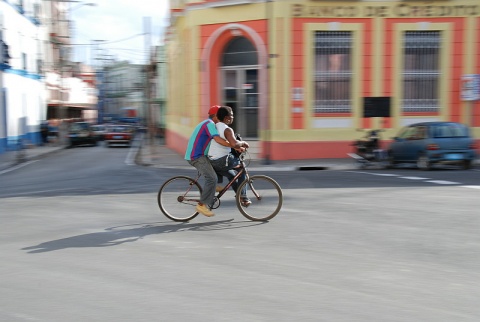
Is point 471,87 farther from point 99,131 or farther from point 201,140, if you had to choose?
point 99,131

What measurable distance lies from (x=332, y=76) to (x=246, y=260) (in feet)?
50.8

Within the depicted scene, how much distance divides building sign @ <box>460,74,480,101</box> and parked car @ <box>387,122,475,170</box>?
3.77 metres

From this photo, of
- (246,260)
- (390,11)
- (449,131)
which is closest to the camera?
(246,260)

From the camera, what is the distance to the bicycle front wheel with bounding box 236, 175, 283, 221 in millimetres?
8430

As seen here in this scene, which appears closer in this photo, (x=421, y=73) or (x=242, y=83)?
(x=421, y=73)

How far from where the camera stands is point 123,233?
25.6ft

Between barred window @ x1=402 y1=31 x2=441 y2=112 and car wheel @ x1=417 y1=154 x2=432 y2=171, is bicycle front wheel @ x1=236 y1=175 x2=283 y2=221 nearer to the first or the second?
car wheel @ x1=417 y1=154 x2=432 y2=171

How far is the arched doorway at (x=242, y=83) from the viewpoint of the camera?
72.6 feet

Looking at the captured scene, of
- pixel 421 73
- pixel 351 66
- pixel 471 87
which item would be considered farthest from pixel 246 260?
pixel 421 73

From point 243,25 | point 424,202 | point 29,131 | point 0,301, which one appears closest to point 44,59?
point 29,131

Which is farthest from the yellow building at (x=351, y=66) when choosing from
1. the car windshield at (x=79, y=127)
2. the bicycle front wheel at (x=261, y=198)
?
the car windshield at (x=79, y=127)

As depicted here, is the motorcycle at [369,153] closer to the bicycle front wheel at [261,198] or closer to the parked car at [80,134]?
the bicycle front wheel at [261,198]

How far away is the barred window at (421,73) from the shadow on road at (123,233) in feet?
46.5

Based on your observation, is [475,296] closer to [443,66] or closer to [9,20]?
[443,66]
